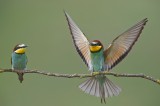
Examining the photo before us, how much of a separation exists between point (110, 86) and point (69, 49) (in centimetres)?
368

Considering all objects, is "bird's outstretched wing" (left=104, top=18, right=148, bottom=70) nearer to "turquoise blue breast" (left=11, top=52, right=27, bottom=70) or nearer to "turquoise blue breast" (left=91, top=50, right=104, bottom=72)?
"turquoise blue breast" (left=91, top=50, right=104, bottom=72)

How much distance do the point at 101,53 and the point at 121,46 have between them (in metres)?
0.27

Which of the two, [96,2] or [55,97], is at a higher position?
[96,2]

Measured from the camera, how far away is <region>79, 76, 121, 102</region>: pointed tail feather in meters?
3.78

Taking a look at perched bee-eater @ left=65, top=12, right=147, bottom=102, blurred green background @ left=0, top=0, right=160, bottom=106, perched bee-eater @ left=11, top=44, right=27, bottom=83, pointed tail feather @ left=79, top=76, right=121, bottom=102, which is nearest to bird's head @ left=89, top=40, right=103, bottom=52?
perched bee-eater @ left=65, top=12, right=147, bottom=102

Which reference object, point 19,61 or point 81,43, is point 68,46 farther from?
point 81,43

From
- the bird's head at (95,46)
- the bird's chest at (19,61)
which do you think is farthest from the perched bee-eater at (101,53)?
the bird's chest at (19,61)

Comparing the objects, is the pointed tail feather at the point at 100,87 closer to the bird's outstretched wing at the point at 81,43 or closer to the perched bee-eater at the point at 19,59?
the bird's outstretched wing at the point at 81,43

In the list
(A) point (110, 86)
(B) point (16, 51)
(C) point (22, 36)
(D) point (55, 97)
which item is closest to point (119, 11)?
(C) point (22, 36)

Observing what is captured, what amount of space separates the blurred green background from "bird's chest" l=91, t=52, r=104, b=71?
2799 mm

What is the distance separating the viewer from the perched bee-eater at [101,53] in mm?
3457

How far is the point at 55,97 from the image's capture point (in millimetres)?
7223

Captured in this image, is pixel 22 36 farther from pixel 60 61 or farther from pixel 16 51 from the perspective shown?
pixel 16 51

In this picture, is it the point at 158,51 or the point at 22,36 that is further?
the point at 22,36
